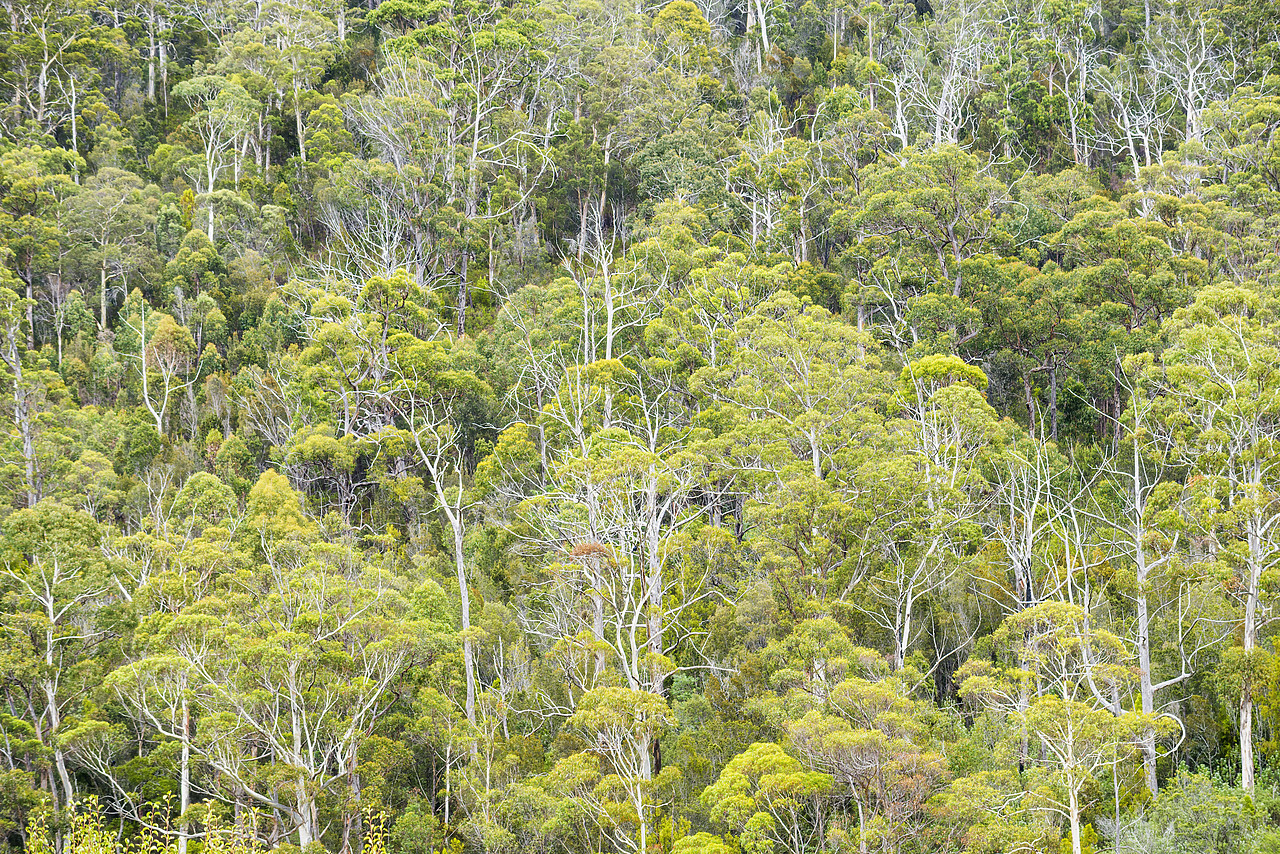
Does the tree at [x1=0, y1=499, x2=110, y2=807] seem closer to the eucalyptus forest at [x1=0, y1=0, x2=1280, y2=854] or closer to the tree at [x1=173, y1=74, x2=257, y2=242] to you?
the eucalyptus forest at [x1=0, y1=0, x2=1280, y2=854]

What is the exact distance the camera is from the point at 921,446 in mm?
24141

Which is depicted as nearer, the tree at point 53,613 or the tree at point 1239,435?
the tree at point 1239,435

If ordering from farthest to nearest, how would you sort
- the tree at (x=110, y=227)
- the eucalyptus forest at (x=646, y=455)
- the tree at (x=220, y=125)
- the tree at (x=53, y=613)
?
the tree at (x=220, y=125), the tree at (x=110, y=227), the tree at (x=53, y=613), the eucalyptus forest at (x=646, y=455)

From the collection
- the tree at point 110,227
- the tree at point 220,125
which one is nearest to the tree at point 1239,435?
the tree at point 110,227

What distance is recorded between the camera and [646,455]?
23219mm

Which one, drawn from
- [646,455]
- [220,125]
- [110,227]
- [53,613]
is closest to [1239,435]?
[646,455]

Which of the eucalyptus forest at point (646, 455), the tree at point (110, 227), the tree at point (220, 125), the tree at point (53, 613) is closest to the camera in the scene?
the eucalyptus forest at point (646, 455)

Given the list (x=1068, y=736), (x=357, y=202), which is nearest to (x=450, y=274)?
(x=357, y=202)

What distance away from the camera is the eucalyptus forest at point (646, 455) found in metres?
20.2

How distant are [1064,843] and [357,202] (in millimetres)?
31610

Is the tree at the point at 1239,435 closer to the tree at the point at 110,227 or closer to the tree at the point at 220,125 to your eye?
the tree at the point at 110,227

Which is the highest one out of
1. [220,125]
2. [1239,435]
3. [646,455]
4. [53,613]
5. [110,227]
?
[220,125]

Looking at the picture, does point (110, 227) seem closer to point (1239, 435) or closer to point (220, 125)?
point (220, 125)

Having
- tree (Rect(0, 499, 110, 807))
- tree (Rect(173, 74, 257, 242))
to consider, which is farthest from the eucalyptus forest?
tree (Rect(173, 74, 257, 242))
